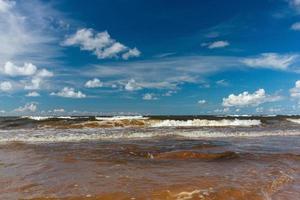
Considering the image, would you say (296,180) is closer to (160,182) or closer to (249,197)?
(249,197)

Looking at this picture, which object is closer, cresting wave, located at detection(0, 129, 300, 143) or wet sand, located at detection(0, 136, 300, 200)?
wet sand, located at detection(0, 136, 300, 200)

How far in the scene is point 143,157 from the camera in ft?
38.7

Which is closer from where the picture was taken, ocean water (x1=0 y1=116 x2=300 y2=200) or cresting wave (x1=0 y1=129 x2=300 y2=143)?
ocean water (x1=0 y1=116 x2=300 y2=200)

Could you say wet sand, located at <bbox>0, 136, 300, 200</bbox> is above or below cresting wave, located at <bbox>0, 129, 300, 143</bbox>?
below

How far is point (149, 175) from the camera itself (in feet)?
28.2

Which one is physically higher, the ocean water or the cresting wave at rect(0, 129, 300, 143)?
the cresting wave at rect(0, 129, 300, 143)

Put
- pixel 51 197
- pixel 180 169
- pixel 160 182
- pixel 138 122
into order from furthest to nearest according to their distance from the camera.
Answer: pixel 138 122 < pixel 180 169 < pixel 160 182 < pixel 51 197

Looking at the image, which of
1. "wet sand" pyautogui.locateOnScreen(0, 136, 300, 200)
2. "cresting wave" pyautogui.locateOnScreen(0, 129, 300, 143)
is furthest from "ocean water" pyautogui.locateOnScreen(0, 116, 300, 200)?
"cresting wave" pyautogui.locateOnScreen(0, 129, 300, 143)

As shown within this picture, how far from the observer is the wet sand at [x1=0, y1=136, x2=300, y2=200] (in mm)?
6906

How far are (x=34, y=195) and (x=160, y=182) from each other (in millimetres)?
2677

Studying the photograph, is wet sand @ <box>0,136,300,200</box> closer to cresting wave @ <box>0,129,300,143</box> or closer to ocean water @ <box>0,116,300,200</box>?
ocean water @ <box>0,116,300,200</box>

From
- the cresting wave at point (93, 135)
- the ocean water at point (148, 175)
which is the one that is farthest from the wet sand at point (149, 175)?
the cresting wave at point (93, 135)

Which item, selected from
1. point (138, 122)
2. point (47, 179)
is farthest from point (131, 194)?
point (138, 122)

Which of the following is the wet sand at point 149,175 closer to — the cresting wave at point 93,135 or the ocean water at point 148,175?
the ocean water at point 148,175
